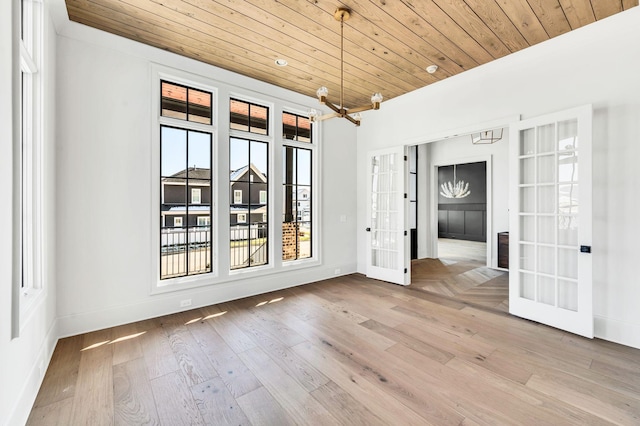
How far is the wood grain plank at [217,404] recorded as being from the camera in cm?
177

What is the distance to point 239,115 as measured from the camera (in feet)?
13.6

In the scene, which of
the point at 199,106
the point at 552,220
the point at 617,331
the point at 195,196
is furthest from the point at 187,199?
the point at 617,331

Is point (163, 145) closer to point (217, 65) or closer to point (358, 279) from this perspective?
point (217, 65)

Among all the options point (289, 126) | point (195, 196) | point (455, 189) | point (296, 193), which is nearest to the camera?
point (195, 196)

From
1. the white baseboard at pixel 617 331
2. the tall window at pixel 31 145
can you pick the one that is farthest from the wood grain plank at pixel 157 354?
the white baseboard at pixel 617 331

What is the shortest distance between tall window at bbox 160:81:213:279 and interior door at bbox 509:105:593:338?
3987 mm

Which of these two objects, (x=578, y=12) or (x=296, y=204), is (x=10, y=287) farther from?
(x=578, y=12)

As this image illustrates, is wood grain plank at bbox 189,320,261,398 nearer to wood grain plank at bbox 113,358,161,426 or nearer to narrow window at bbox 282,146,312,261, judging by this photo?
wood grain plank at bbox 113,358,161,426

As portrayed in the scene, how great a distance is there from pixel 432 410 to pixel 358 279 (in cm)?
326

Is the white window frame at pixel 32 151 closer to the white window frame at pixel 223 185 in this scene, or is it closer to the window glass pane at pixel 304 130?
the white window frame at pixel 223 185

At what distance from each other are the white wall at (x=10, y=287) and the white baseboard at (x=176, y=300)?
0.77 ft

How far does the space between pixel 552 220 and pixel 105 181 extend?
5035mm

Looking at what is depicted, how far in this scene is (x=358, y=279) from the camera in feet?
16.8

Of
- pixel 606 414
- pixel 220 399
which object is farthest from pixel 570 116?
pixel 220 399
